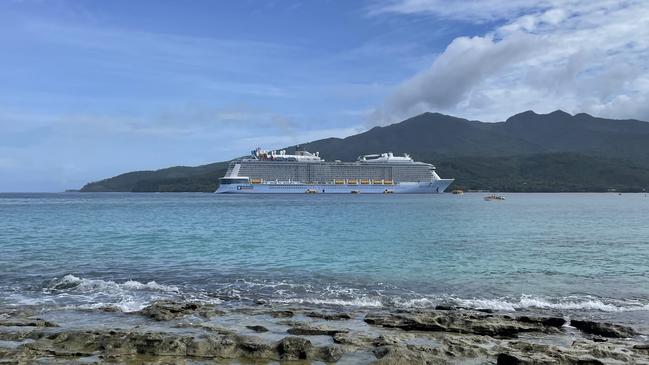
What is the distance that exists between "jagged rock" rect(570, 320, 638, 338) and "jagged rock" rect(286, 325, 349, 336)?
14.5ft

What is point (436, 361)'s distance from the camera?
24.4 ft

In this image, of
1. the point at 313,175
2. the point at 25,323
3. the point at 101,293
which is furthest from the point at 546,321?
the point at 313,175

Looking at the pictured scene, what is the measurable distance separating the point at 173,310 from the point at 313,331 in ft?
10.8

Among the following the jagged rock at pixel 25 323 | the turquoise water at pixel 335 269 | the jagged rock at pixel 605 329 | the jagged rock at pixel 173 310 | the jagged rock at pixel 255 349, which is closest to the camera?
the jagged rock at pixel 255 349

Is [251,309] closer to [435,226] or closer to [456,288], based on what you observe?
[456,288]

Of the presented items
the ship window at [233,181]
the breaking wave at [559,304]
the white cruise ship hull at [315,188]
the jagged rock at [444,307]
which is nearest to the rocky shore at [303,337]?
the jagged rock at [444,307]

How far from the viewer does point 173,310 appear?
1070cm

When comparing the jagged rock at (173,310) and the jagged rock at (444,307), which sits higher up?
the jagged rock at (173,310)

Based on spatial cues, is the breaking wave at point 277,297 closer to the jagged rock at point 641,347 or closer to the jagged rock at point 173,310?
the jagged rock at point 173,310

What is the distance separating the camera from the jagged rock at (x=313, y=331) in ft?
29.5

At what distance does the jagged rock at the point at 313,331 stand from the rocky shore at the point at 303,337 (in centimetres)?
2

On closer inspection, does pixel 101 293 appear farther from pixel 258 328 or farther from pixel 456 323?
pixel 456 323

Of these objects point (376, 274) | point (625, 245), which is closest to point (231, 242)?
point (376, 274)

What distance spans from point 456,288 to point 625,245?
14.5 m
